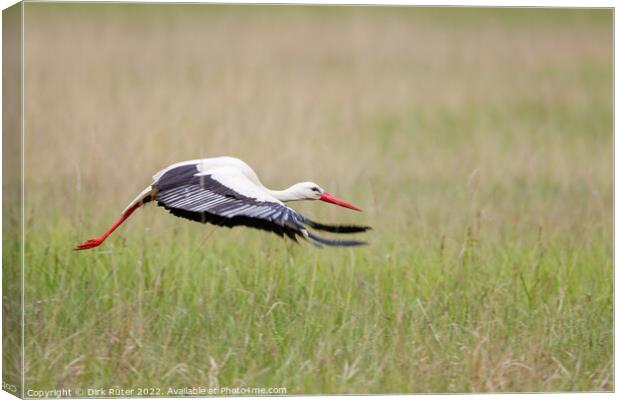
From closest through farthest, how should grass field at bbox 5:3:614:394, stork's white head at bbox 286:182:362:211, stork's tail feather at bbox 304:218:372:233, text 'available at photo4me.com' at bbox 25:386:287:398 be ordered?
stork's tail feather at bbox 304:218:372:233 → text 'available at photo4me.com' at bbox 25:386:287:398 → grass field at bbox 5:3:614:394 → stork's white head at bbox 286:182:362:211

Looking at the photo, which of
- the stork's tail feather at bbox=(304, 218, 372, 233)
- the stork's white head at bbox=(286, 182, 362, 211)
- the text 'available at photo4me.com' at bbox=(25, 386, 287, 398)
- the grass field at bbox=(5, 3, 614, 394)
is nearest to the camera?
the stork's tail feather at bbox=(304, 218, 372, 233)

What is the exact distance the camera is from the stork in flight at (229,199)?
20.8 ft

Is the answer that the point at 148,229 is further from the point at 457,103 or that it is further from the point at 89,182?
the point at 457,103

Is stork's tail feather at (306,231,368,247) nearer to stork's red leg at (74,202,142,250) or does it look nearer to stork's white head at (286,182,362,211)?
stork's white head at (286,182,362,211)

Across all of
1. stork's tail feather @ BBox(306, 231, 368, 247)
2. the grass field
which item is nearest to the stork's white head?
the grass field

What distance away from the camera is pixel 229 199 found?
6.54 meters

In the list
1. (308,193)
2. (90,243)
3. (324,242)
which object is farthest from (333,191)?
(324,242)

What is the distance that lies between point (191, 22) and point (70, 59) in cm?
82

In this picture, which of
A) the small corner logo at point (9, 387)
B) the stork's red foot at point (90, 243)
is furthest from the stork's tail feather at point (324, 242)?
the small corner logo at point (9, 387)

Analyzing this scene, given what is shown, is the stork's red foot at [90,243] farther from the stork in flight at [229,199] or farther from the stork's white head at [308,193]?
the stork's white head at [308,193]

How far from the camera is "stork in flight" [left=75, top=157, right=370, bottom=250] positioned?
20.8ft

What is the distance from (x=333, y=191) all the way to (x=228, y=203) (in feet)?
10.1

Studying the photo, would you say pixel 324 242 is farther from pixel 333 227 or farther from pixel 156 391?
→ pixel 156 391

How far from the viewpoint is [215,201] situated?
21.6ft
